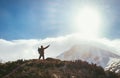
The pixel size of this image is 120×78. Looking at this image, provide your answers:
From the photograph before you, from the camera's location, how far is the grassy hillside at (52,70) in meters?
20.9

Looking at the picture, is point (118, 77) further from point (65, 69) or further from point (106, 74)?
point (65, 69)

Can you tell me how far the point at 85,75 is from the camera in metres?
22.4

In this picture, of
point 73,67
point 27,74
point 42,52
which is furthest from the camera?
point 42,52

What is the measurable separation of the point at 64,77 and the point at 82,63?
448cm

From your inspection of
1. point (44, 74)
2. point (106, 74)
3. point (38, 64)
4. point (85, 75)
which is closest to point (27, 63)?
point (38, 64)

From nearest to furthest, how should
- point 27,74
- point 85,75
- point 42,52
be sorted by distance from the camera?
point 27,74, point 85,75, point 42,52

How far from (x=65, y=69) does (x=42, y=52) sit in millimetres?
9306

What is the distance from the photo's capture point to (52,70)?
22578mm

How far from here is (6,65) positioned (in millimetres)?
24734

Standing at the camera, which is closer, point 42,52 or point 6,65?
point 6,65

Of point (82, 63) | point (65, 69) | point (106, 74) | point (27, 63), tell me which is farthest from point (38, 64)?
point (106, 74)

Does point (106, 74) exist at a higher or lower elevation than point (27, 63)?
lower

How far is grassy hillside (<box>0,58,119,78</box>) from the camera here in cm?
2092

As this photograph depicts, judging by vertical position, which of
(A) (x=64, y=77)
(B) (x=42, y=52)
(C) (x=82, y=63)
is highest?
(B) (x=42, y=52)
